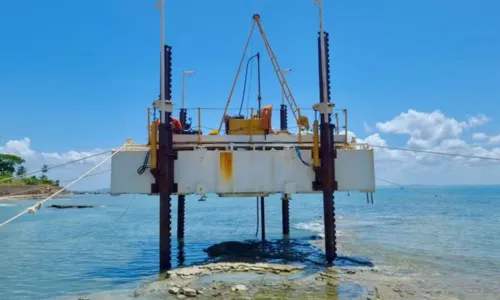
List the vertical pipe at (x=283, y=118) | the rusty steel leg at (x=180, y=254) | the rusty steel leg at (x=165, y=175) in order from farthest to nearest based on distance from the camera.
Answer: the vertical pipe at (x=283, y=118), the rusty steel leg at (x=180, y=254), the rusty steel leg at (x=165, y=175)

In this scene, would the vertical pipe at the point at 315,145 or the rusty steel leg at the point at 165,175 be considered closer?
the rusty steel leg at the point at 165,175

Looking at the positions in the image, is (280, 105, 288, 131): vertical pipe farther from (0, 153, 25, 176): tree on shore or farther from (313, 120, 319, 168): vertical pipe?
(0, 153, 25, 176): tree on shore

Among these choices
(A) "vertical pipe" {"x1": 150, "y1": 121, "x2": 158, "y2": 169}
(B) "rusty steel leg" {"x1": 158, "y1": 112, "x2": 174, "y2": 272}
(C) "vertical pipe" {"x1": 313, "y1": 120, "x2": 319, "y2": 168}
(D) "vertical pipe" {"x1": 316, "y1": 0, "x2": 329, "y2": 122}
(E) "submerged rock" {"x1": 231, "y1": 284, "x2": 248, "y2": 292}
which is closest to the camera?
(E) "submerged rock" {"x1": 231, "y1": 284, "x2": 248, "y2": 292}

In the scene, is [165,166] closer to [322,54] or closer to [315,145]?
[315,145]

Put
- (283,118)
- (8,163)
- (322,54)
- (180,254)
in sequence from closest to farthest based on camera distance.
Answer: (322,54) < (180,254) < (283,118) < (8,163)

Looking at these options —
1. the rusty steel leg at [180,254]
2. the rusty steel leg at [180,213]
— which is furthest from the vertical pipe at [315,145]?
the rusty steel leg at [180,213]

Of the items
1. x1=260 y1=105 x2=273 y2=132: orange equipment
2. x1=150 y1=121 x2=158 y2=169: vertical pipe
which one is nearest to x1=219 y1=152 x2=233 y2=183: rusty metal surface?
x1=260 y1=105 x2=273 y2=132: orange equipment

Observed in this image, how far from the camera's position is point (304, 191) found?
18141 mm

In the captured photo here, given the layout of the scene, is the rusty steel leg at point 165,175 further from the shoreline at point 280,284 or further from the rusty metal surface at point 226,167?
the rusty metal surface at point 226,167

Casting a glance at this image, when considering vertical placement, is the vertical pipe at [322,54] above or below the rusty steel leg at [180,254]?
above

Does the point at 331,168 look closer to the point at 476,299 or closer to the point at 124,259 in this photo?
the point at 476,299

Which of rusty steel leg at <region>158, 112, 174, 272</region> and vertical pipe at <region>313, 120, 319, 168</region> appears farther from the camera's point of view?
vertical pipe at <region>313, 120, 319, 168</region>

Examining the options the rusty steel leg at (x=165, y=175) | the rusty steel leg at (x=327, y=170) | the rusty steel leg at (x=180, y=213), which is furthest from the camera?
the rusty steel leg at (x=180, y=213)

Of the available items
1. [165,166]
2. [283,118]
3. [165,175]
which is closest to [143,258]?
[165,175]
